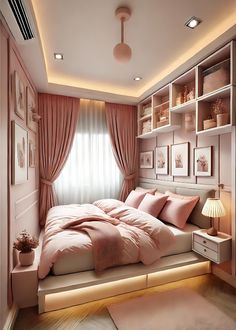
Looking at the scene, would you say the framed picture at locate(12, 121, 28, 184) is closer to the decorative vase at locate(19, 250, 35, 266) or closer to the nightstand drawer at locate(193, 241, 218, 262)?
the decorative vase at locate(19, 250, 35, 266)

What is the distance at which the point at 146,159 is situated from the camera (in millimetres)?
4109

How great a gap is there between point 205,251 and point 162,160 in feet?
5.61

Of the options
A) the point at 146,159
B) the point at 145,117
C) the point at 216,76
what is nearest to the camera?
the point at 216,76

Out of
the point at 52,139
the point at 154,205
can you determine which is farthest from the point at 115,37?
the point at 154,205

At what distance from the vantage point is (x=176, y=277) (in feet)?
7.70

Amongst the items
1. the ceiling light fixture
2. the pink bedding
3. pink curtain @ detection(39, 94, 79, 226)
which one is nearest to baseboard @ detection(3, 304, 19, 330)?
the pink bedding

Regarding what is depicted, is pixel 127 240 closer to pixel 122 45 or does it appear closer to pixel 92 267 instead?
pixel 92 267

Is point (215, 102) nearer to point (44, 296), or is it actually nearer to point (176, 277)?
point (176, 277)

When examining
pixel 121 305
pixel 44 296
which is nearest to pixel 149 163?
pixel 121 305

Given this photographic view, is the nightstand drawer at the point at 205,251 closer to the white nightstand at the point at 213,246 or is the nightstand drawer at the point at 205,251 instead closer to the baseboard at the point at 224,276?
the white nightstand at the point at 213,246

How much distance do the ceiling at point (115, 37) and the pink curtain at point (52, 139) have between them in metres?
0.32

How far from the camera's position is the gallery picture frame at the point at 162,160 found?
3504mm

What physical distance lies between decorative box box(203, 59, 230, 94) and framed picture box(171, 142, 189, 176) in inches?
34.8

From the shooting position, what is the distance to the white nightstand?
2.16m
